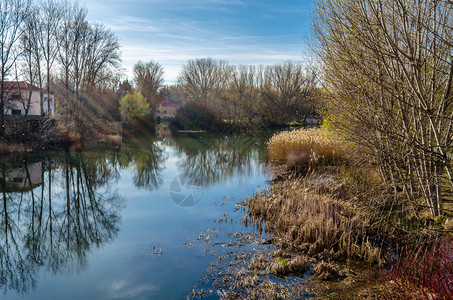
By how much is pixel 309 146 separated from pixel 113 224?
35.5ft

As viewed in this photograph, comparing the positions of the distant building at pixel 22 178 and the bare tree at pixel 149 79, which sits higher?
the bare tree at pixel 149 79

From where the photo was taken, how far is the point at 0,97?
2225cm

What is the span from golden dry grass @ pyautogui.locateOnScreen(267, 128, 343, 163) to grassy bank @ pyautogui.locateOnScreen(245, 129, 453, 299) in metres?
4.39

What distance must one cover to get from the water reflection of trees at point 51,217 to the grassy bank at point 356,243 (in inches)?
174

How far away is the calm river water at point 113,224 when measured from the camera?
6.38 meters

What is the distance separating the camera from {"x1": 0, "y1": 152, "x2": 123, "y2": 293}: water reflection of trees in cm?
731

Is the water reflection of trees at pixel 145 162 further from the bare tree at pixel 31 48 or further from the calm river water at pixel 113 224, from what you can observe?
the bare tree at pixel 31 48

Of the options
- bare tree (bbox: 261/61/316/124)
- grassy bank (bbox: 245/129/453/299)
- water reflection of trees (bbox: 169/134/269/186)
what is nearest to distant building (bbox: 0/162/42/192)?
water reflection of trees (bbox: 169/134/269/186)

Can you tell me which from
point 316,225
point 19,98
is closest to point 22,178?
point 316,225

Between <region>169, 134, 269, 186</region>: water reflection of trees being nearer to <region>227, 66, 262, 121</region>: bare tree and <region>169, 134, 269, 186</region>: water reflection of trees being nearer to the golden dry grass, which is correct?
the golden dry grass

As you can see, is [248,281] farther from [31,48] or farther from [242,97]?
[242,97]

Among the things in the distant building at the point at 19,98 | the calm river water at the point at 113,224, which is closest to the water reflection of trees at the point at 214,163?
the calm river water at the point at 113,224

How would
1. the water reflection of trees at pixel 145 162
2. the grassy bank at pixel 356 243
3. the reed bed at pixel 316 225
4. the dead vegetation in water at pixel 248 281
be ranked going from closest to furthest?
the grassy bank at pixel 356 243 → the dead vegetation in water at pixel 248 281 → the reed bed at pixel 316 225 → the water reflection of trees at pixel 145 162

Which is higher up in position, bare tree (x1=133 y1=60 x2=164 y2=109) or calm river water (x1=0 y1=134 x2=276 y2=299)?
bare tree (x1=133 y1=60 x2=164 y2=109)
